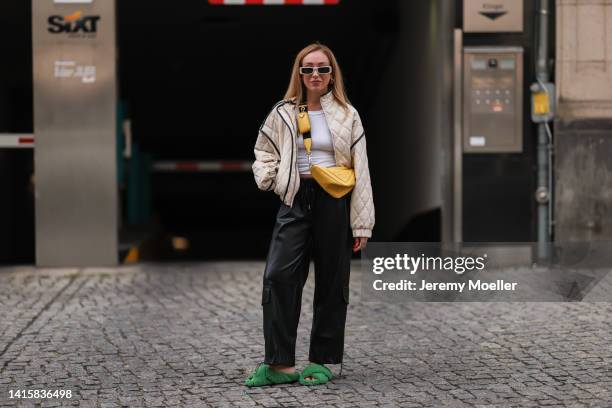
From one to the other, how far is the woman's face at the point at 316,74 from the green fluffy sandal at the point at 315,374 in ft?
4.61

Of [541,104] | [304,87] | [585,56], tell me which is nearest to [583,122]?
[541,104]

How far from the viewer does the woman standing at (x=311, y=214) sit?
543cm

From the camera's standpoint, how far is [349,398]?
17.2 ft

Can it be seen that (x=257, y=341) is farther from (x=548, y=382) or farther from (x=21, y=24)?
(x=21, y=24)

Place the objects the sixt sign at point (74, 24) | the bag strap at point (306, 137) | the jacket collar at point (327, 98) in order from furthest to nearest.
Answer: the sixt sign at point (74, 24) → the jacket collar at point (327, 98) → the bag strap at point (306, 137)

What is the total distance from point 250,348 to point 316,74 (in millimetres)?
1865

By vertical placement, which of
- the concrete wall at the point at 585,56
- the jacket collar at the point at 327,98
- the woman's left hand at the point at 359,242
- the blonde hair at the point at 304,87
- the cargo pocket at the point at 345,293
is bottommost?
the cargo pocket at the point at 345,293

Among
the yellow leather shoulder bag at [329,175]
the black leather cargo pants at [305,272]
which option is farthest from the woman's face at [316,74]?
the black leather cargo pants at [305,272]

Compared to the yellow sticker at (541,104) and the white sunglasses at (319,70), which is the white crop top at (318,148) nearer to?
the white sunglasses at (319,70)

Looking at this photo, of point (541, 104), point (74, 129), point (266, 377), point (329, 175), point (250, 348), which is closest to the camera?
point (329, 175)

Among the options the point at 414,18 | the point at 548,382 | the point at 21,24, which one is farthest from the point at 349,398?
the point at 414,18

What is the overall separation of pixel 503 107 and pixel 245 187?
13.8 meters

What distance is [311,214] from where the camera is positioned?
5488 mm

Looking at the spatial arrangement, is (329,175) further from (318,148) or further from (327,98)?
(327,98)
